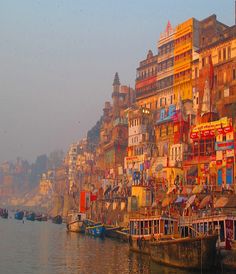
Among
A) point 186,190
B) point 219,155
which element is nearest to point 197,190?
point 186,190

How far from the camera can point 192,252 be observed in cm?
3170

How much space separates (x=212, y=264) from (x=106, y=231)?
32.5 m

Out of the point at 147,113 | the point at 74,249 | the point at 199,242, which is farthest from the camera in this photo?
the point at 147,113

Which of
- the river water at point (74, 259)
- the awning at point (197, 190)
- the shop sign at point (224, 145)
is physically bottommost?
the river water at point (74, 259)

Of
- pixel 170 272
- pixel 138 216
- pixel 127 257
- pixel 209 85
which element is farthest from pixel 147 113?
pixel 170 272

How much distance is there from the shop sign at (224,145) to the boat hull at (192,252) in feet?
91.2

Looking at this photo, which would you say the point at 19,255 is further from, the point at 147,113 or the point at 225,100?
the point at 147,113

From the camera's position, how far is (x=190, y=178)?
212ft

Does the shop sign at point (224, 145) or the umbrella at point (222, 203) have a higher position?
the shop sign at point (224, 145)

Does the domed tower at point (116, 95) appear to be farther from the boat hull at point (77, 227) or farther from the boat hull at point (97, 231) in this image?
the boat hull at point (97, 231)

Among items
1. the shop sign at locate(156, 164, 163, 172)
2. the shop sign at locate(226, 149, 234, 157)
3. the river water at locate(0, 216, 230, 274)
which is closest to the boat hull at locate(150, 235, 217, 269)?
the river water at locate(0, 216, 230, 274)

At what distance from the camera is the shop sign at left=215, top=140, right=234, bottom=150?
58719 mm

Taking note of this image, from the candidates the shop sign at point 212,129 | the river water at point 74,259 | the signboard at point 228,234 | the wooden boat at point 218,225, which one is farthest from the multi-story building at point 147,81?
the signboard at point 228,234

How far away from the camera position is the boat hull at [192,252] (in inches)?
1225
